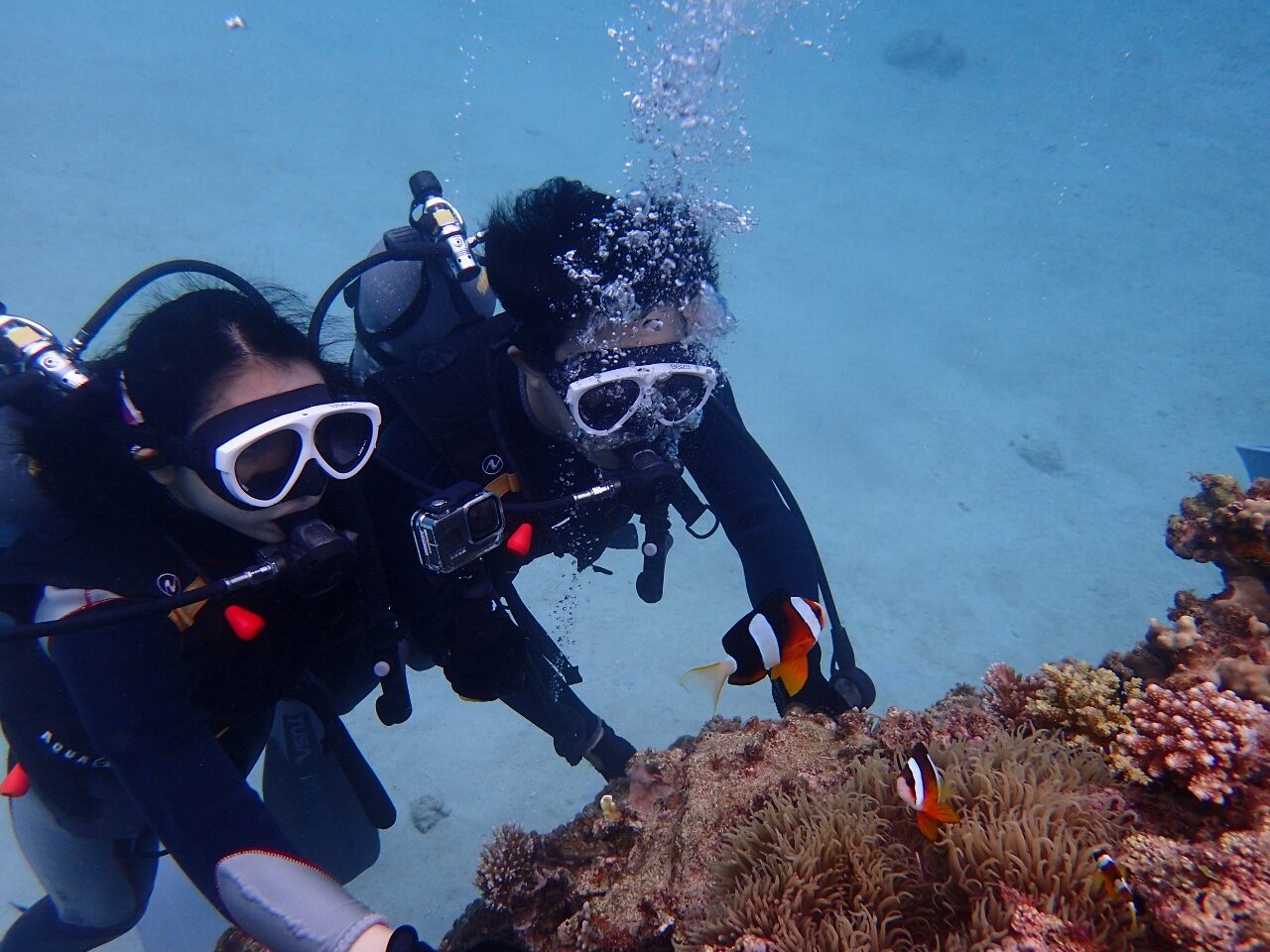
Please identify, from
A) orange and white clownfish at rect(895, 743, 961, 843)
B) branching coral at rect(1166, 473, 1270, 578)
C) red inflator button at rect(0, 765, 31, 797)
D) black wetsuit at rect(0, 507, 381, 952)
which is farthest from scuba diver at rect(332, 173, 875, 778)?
red inflator button at rect(0, 765, 31, 797)

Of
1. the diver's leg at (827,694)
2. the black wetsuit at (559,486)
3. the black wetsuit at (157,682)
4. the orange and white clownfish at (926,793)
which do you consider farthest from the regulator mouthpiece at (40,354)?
the diver's leg at (827,694)

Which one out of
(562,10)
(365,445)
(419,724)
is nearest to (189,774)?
(365,445)

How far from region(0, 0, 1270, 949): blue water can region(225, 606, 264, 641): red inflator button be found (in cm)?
302

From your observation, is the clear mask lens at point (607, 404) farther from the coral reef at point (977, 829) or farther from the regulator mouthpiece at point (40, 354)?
the regulator mouthpiece at point (40, 354)

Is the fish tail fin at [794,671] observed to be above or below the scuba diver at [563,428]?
below

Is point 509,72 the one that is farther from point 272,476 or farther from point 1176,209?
point 272,476

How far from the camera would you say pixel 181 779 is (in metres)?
1.91

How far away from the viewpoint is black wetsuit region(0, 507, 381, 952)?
1.90 meters

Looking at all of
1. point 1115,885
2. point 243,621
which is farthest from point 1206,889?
point 243,621

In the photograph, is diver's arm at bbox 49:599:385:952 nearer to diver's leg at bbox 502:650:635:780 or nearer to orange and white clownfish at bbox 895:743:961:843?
orange and white clownfish at bbox 895:743:961:843

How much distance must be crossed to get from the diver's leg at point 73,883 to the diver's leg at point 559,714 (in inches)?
79.0

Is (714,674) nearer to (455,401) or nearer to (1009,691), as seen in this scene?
(1009,691)

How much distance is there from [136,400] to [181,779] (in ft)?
3.74

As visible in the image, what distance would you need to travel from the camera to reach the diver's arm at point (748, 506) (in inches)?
128
